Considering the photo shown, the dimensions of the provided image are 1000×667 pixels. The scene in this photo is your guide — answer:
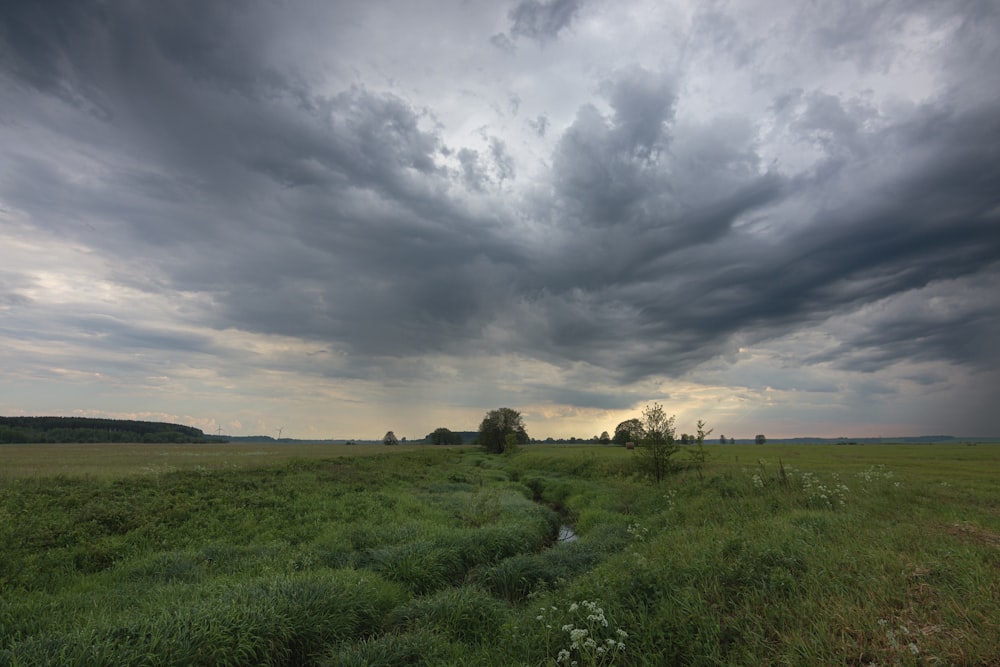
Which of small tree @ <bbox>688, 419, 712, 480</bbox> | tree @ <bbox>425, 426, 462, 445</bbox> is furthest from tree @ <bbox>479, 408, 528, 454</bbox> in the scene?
small tree @ <bbox>688, 419, 712, 480</bbox>

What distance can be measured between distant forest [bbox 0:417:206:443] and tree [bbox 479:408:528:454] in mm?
87333

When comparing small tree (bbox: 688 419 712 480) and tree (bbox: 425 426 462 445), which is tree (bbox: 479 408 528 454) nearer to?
tree (bbox: 425 426 462 445)

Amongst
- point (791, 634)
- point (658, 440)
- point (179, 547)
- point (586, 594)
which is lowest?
point (179, 547)

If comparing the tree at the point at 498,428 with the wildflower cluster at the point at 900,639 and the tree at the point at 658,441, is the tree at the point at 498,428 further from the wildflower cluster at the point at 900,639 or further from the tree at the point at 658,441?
the wildflower cluster at the point at 900,639

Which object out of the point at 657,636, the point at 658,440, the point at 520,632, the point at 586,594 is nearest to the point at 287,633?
the point at 520,632

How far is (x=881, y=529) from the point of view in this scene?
9.83 metres

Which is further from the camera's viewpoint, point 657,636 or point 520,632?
point 520,632

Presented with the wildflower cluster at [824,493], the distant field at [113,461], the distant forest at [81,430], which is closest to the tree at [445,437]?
the distant forest at [81,430]

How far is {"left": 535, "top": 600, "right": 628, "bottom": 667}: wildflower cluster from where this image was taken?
5.91m

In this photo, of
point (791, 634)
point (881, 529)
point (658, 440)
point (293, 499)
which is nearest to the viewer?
point (791, 634)

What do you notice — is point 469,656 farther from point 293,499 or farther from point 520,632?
point 293,499

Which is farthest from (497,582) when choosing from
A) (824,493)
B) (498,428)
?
(498,428)

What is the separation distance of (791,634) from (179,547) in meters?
16.6

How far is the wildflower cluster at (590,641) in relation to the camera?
591 cm
